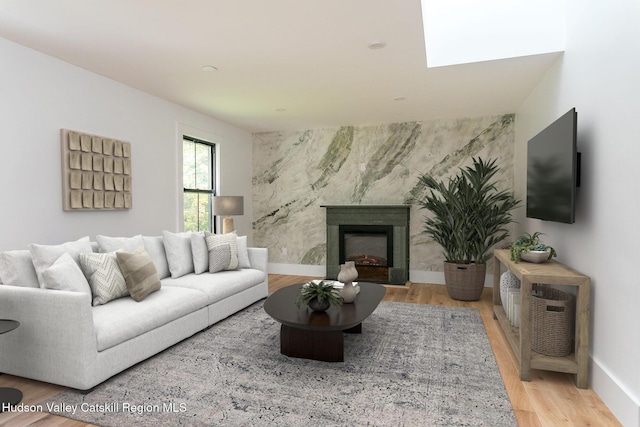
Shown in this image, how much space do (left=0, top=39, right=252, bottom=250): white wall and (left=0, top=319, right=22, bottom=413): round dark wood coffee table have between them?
42.5 inches

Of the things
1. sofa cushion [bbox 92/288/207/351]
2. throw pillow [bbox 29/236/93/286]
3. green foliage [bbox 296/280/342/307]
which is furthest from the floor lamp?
green foliage [bbox 296/280/342/307]

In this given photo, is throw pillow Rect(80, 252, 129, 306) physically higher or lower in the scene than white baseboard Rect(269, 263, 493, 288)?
higher

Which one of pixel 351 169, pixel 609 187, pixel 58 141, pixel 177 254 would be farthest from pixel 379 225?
pixel 58 141

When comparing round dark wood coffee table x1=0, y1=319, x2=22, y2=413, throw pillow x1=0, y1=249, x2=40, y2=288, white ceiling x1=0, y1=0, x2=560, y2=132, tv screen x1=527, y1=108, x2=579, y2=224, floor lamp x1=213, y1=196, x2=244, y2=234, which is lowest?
round dark wood coffee table x1=0, y1=319, x2=22, y2=413

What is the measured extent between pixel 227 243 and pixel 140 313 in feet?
5.13

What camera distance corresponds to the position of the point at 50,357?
7.67ft

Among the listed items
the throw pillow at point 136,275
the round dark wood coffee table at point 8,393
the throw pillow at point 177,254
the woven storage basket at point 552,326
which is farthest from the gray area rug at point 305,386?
the throw pillow at point 177,254

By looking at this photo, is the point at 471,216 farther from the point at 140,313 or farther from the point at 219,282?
the point at 140,313

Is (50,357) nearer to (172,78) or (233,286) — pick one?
(233,286)

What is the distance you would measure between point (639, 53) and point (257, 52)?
2532 millimetres

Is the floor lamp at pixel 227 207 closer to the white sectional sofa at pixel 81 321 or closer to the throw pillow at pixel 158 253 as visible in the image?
the throw pillow at pixel 158 253

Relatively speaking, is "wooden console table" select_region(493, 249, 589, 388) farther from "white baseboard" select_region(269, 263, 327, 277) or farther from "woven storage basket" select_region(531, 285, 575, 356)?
"white baseboard" select_region(269, 263, 327, 277)

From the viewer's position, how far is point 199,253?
4031mm

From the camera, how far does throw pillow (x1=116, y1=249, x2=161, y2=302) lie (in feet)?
9.70
